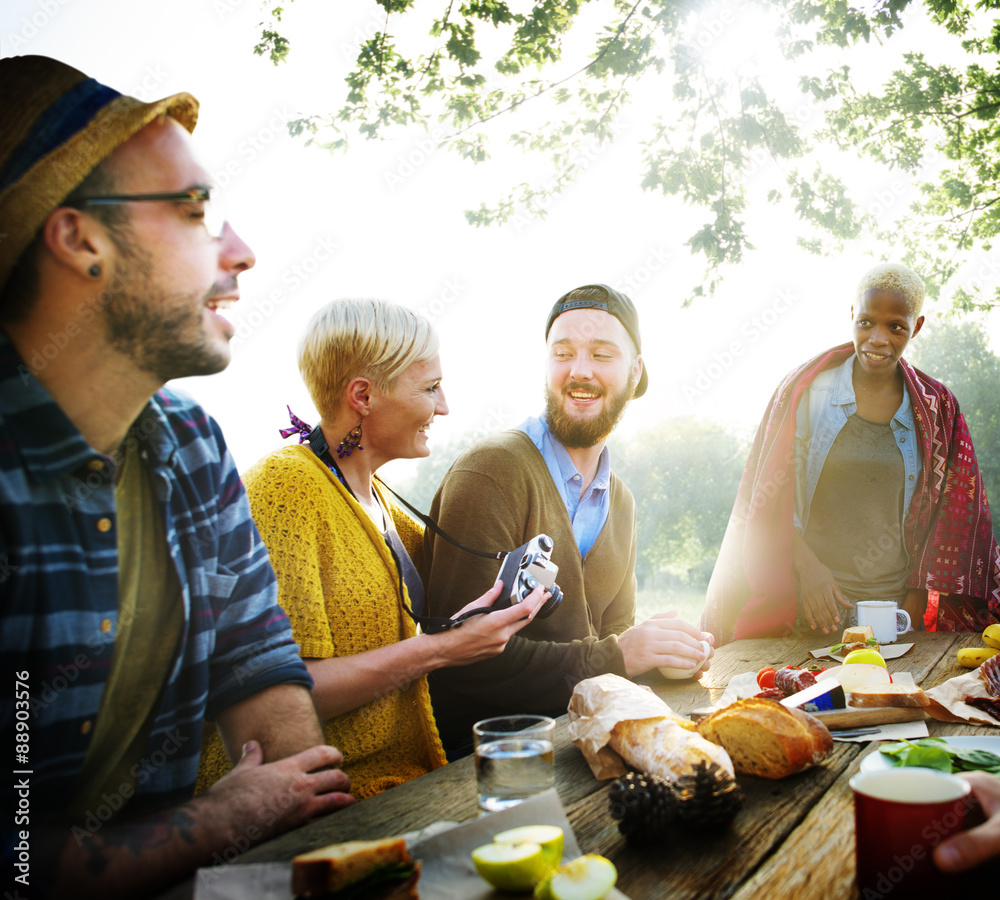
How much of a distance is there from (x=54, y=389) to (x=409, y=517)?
60.6 inches

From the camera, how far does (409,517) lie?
108 inches

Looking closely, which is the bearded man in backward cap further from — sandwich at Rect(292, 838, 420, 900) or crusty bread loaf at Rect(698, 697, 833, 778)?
sandwich at Rect(292, 838, 420, 900)

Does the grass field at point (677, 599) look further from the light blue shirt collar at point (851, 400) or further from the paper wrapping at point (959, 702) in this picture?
the paper wrapping at point (959, 702)

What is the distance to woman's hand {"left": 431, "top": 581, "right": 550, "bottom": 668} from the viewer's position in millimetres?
2039

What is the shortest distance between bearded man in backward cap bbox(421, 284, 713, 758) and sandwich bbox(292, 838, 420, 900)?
1.27 m

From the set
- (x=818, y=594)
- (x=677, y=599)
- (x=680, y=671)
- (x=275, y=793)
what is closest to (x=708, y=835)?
(x=275, y=793)

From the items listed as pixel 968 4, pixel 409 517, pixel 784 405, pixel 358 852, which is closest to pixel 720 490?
pixel 968 4

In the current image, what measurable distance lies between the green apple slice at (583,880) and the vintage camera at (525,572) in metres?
1.12

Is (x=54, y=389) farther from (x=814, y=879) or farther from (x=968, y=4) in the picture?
(x=968, y=4)

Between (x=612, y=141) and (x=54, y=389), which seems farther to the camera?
(x=612, y=141)

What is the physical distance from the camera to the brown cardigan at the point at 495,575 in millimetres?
2252

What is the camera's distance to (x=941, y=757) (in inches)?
50.6

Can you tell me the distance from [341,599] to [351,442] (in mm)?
576

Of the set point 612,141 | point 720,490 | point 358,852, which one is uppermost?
point 612,141
